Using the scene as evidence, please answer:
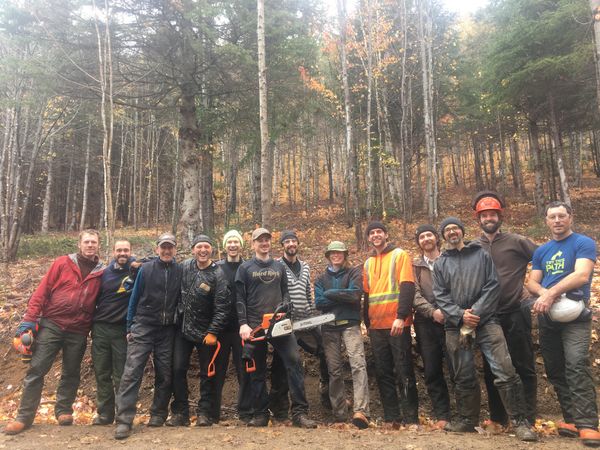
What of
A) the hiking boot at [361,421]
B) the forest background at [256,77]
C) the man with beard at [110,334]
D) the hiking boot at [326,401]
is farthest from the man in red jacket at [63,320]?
the forest background at [256,77]

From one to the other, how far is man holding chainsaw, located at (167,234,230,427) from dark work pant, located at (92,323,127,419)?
822 millimetres

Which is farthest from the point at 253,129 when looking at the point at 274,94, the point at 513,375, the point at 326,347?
the point at 513,375

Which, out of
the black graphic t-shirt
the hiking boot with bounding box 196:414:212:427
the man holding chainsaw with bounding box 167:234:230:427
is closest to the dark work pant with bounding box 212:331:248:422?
the man holding chainsaw with bounding box 167:234:230:427

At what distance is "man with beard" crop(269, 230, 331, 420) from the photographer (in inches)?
207

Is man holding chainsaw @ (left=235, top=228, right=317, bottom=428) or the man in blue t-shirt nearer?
the man in blue t-shirt

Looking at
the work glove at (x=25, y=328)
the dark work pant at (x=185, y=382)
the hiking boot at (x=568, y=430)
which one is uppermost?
the work glove at (x=25, y=328)

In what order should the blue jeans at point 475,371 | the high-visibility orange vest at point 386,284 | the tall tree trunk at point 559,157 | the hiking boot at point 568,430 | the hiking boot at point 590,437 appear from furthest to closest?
1. the tall tree trunk at point 559,157
2. the high-visibility orange vest at point 386,284
3. the blue jeans at point 475,371
4. the hiking boot at point 568,430
5. the hiking boot at point 590,437

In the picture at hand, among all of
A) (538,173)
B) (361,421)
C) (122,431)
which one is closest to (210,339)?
(122,431)

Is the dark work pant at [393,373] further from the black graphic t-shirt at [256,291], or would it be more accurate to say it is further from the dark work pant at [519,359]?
the black graphic t-shirt at [256,291]

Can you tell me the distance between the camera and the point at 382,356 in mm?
5051

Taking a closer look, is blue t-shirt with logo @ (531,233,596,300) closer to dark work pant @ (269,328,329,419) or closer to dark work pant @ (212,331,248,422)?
dark work pant @ (269,328,329,419)

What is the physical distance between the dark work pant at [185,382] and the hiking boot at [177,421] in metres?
0.04

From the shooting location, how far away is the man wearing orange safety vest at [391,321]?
489 centimetres

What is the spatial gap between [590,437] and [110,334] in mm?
5547
